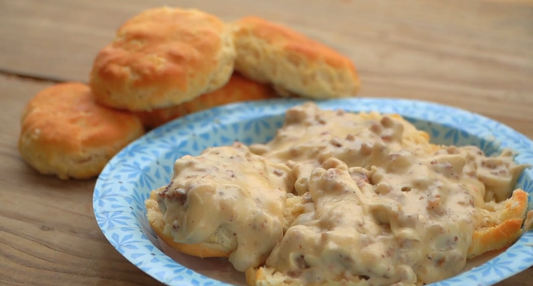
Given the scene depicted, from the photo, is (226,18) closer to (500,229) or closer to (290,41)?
(290,41)

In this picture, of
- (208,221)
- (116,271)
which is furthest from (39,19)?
(208,221)

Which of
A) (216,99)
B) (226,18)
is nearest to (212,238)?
(216,99)

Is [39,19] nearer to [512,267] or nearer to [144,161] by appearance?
[144,161]

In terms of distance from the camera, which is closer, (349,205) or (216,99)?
(349,205)

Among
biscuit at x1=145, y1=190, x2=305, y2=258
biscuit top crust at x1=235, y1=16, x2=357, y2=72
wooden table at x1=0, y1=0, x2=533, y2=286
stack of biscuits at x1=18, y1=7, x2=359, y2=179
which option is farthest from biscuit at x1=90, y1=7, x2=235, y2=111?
biscuit at x1=145, y1=190, x2=305, y2=258

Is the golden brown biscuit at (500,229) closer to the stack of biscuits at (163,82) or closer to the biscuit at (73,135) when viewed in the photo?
the stack of biscuits at (163,82)

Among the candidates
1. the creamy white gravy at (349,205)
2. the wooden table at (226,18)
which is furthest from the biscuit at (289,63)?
the creamy white gravy at (349,205)

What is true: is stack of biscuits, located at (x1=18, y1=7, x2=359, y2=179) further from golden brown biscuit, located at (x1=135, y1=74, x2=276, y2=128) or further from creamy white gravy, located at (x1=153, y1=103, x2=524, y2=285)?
creamy white gravy, located at (x1=153, y1=103, x2=524, y2=285)
